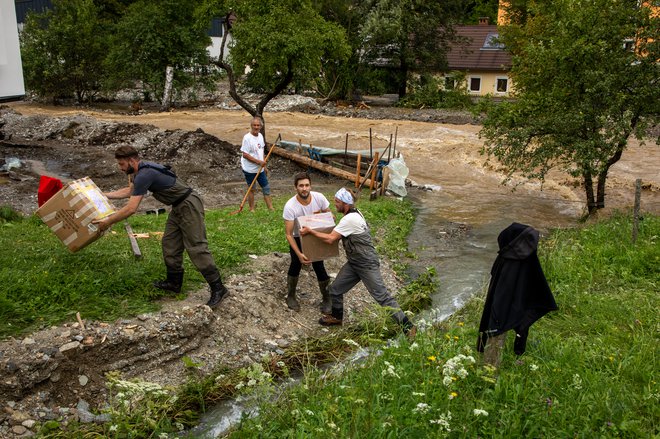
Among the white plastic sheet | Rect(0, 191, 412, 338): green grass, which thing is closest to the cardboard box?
Rect(0, 191, 412, 338): green grass

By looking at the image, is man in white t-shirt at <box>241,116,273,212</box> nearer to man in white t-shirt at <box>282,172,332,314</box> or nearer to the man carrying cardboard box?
man in white t-shirt at <box>282,172,332,314</box>

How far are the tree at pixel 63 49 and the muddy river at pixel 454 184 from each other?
73.7 inches

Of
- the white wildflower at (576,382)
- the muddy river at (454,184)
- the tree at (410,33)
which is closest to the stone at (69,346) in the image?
the white wildflower at (576,382)

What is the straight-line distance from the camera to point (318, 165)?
18969mm

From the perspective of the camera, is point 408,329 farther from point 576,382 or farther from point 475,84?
point 475,84

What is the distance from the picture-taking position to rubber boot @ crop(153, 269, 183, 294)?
7977mm

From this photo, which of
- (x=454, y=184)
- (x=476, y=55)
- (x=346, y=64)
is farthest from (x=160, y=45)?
(x=476, y=55)

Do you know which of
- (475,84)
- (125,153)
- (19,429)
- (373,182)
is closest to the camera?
(19,429)

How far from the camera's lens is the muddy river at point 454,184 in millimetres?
12561

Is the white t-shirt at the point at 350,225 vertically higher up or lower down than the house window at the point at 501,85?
lower down

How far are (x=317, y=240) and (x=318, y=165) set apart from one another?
37.2ft

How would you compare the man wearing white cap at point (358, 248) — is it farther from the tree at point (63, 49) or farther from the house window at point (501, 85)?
the house window at point (501, 85)

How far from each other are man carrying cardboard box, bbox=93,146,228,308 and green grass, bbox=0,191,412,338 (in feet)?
1.55

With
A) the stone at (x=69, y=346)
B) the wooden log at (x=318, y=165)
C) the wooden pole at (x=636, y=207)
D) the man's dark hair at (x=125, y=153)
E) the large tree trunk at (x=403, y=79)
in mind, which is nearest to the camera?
the stone at (x=69, y=346)
